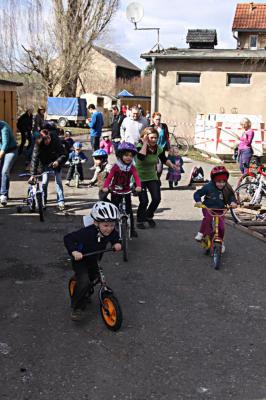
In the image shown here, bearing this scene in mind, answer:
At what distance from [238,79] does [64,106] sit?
1854 cm

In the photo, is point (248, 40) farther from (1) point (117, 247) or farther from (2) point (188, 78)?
(1) point (117, 247)

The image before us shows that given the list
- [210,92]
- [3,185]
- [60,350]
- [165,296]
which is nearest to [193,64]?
[210,92]

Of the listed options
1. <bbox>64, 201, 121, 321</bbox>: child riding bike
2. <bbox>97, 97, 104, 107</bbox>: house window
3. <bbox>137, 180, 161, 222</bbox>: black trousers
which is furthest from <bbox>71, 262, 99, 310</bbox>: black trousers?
<bbox>97, 97, 104, 107</bbox>: house window

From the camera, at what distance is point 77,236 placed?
4895 millimetres

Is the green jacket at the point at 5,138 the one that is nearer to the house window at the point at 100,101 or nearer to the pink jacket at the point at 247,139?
the pink jacket at the point at 247,139

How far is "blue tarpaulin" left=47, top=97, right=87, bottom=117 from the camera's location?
3934cm

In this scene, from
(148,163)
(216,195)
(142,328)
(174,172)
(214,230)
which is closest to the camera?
(142,328)

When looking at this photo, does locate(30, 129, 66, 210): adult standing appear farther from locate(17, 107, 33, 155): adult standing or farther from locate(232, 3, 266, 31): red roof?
locate(232, 3, 266, 31): red roof

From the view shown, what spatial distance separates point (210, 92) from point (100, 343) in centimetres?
2111

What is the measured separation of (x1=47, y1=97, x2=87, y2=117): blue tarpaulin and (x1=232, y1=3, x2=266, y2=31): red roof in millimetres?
15528

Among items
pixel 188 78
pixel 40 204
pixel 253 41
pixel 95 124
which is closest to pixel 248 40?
pixel 253 41

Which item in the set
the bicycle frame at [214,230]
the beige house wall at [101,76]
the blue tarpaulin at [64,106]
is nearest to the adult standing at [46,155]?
the bicycle frame at [214,230]

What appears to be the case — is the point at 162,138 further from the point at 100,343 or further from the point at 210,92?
the point at 210,92

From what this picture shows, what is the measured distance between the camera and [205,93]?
2438 cm
